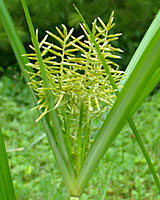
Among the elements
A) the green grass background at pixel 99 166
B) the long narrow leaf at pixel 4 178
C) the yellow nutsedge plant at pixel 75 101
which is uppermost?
the yellow nutsedge plant at pixel 75 101

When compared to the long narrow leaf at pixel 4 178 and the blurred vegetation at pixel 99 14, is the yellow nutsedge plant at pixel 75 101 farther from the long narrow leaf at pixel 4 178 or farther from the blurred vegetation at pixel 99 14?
the blurred vegetation at pixel 99 14

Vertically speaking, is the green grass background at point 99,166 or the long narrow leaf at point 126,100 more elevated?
the long narrow leaf at point 126,100

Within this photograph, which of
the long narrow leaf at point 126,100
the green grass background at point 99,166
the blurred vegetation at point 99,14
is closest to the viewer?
the long narrow leaf at point 126,100

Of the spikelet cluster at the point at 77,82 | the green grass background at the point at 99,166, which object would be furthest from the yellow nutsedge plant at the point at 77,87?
the green grass background at the point at 99,166

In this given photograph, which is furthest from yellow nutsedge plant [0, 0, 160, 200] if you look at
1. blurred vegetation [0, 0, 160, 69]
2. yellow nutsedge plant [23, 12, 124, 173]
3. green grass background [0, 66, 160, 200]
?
blurred vegetation [0, 0, 160, 69]

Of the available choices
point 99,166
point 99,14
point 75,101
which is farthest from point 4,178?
point 99,14

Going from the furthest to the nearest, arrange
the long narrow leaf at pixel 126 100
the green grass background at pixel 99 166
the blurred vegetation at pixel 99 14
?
1. the blurred vegetation at pixel 99 14
2. the green grass background at pixel 99 166
3. the long narrow leaf at pixel 126 100

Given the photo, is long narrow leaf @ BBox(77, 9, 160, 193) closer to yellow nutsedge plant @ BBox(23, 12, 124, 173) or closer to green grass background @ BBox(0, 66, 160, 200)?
yellow nutsedge plant @ BBox(23, 12, 124, 173)

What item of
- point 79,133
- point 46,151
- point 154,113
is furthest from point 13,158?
point 79,133
